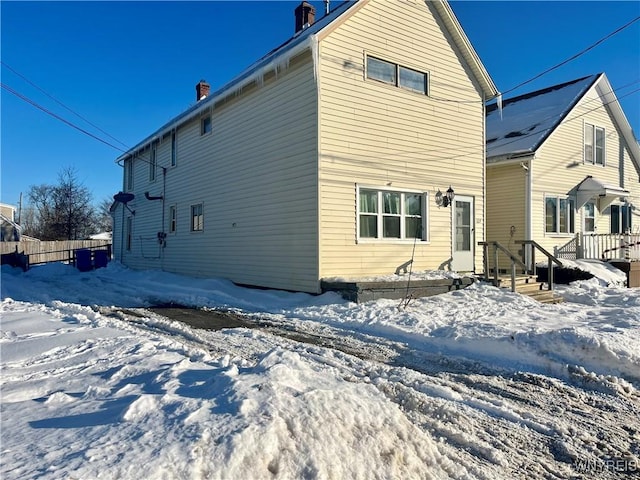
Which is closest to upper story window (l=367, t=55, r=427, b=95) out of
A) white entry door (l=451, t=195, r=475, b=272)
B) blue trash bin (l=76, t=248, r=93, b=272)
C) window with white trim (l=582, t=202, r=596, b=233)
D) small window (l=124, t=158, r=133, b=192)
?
A: white entry door (l=451, t=195, r=475, b=272)

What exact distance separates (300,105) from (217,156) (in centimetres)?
459

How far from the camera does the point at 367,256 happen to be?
37.5 feet

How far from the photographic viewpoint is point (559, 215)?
17.2 metres

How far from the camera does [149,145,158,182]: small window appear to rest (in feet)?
64.2

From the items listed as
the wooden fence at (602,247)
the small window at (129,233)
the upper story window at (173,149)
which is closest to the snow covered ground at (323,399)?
the wooden fence at (602,247)

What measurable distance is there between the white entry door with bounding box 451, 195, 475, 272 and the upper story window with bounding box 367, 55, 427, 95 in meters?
3.52

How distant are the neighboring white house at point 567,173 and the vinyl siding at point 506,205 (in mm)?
37

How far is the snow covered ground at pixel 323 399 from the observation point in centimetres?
274

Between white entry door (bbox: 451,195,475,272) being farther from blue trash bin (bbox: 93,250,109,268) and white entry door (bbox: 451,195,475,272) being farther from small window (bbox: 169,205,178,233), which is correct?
blue trash bin (bbox: 93,250,109,268)

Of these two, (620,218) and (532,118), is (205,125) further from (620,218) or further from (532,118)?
(620,218)

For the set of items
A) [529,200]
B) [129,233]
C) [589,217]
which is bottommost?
[129,233]

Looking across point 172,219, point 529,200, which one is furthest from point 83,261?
point 529,200

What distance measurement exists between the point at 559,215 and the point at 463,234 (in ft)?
20.1

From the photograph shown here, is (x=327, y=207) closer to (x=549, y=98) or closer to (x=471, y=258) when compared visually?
(x=471, y=258)
